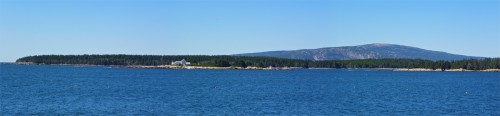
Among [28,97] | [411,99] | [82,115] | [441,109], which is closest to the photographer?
[82,115]

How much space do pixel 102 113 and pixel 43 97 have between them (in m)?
14.2

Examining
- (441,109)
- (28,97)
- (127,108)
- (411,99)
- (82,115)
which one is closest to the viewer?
(82,115)

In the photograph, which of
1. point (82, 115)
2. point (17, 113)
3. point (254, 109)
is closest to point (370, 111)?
point (254, 109)

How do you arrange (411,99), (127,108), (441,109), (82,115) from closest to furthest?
(82,115) < (127,108) < (441,109) < (411,99)

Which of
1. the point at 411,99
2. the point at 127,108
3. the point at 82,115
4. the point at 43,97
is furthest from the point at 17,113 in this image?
the point at 411,99

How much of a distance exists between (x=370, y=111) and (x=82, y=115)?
1777 centimetres

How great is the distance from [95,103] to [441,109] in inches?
921

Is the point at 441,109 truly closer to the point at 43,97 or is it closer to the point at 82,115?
the point at 82,115

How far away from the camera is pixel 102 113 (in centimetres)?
4141

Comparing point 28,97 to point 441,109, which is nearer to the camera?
point 441,109

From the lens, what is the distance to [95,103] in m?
48.2

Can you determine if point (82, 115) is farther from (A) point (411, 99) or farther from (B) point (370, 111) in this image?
(A) point (411, 99)

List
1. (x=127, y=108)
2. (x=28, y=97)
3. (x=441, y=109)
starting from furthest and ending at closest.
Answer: (x=28, y=97) < (x=441, y=109) < (x=127, y=108)

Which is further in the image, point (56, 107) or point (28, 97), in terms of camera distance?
point (28, 97)
